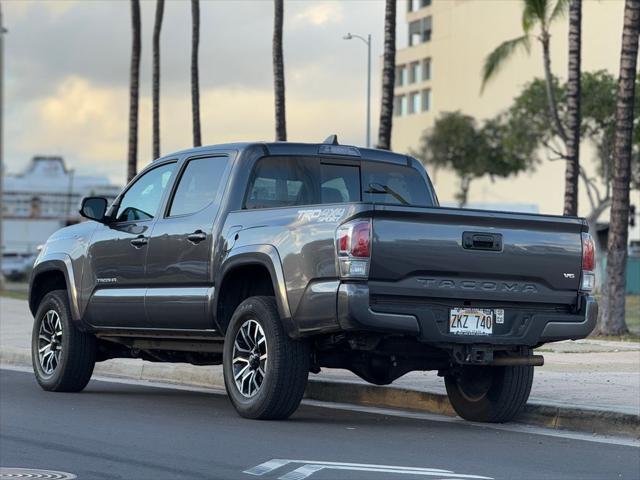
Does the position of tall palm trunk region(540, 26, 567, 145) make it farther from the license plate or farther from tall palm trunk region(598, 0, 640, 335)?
the license plate

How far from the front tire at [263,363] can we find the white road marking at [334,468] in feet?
5.27

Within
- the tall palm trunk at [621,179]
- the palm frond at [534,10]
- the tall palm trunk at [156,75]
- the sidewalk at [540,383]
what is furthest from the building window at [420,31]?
the sidewalk at [540,383]

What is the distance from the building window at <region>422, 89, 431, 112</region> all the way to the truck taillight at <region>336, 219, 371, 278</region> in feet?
300

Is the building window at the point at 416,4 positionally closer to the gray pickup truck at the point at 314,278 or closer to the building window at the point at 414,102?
the building window at the point at 414,102

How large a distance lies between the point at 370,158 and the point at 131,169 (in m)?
31.0

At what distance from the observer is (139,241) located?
11.6 meters

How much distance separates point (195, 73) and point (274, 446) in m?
36.1

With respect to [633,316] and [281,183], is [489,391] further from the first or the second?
[633,316]

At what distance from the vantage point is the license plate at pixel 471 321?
961 cm

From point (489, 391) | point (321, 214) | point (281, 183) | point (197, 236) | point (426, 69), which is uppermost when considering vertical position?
point (426, 69)

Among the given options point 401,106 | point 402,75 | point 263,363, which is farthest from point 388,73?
point 401,106

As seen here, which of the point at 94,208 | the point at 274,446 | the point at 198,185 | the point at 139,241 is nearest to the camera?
the point at 274,446

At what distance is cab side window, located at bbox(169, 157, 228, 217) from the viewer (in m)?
11.1

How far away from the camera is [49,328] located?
13.0 m
